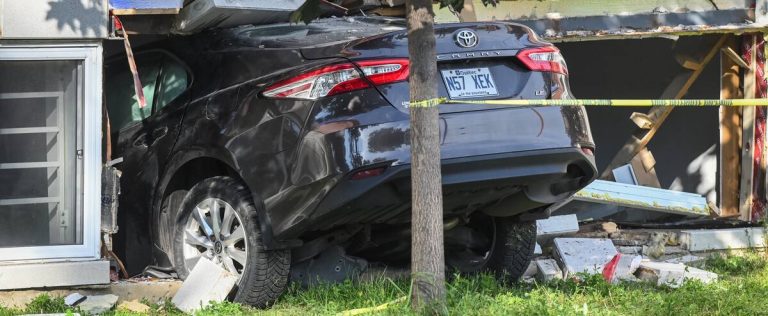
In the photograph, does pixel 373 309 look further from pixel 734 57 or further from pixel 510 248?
pixel 734 57

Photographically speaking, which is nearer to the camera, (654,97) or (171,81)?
(171,81)

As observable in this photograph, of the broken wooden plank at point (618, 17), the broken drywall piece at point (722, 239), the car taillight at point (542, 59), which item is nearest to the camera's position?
the car taillight at point (542, 59)

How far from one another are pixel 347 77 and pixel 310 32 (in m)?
0.87

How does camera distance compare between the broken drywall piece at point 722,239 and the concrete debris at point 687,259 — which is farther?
the broken drywall piece at point 722,239

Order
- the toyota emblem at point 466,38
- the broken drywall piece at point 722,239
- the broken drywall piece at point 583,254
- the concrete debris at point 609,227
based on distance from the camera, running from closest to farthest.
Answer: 1. the toyota emblem at point 466,38
2. the broken drywall piece at point 583,254
3. the broken drywall piece at point 722,239
4. the concrete debris at point 609,227

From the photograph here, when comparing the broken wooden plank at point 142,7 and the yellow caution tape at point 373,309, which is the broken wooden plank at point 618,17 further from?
the yellow caution tape at point 373,309

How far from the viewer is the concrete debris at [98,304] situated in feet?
23.4

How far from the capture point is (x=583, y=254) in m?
9.13

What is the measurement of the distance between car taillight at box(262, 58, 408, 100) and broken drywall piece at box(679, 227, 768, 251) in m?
4.40

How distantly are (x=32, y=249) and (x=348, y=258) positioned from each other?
187cm

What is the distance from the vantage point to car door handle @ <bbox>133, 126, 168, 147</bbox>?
7.93 meters

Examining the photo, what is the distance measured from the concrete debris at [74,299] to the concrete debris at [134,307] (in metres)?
0.22

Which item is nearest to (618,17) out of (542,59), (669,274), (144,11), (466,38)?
(669,274)

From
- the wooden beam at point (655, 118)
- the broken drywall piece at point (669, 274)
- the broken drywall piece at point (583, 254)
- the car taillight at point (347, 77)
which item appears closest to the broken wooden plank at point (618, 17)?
the wooden beam at point (655, 118)
